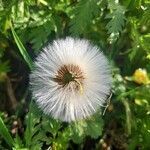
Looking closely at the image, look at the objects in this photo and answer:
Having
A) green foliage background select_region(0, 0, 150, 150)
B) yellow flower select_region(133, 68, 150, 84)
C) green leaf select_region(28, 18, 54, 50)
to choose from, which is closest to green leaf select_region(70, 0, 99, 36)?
green foliage background select_region(0, 0, 150, 150)

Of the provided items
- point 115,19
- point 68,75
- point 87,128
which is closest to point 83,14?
point 115,19

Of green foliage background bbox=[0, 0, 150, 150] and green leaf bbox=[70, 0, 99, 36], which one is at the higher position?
green leaf bbox=[70, 0, 99, 36]

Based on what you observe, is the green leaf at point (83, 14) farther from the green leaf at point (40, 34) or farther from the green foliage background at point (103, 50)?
the green leaf at point (40, 34)

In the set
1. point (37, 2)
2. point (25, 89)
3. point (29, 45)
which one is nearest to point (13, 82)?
point (25, 89)

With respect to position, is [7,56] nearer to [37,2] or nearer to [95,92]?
[37,2]

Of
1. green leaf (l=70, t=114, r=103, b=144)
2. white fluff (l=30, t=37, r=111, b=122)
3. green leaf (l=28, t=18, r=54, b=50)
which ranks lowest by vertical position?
green leaf (l=70, t=114, r=103, b=144)

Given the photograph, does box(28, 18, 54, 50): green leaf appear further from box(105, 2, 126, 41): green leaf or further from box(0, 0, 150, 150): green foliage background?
box(105, 2, 126, 41): green leaf

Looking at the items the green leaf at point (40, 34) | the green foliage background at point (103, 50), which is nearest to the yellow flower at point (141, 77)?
the green foliage background at point (103, 50)
